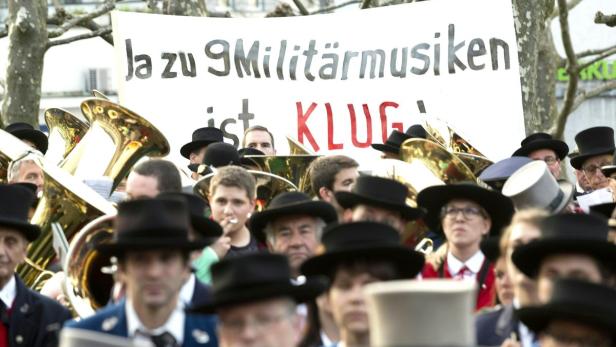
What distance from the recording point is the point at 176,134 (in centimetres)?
1784

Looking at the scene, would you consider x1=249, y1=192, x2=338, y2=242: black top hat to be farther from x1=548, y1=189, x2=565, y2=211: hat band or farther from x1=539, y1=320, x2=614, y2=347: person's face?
x1=539, y1=320, x2=614, y2=347: person's face

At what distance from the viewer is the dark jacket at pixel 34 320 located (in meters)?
10.0

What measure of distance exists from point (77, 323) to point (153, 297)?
44 cm

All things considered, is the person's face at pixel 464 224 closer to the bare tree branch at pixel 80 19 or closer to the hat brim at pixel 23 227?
the hat brim at pixel 23 227

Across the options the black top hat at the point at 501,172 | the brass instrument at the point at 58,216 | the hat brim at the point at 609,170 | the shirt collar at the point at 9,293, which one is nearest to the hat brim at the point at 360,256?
the shirt collar at the point at 9,293

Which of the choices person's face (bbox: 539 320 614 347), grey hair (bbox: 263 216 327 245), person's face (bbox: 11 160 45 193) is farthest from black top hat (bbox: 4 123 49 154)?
person's face (bbox: 539 320 614 347)

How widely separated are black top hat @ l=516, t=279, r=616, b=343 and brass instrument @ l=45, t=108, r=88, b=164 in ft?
31.9

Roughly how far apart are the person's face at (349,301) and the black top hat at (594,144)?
817 cm

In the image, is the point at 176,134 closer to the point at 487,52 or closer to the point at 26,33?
the point at 487,52

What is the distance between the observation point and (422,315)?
6.19 metres

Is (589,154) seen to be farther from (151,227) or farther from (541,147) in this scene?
(151,227)

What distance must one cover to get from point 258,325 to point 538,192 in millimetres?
4197

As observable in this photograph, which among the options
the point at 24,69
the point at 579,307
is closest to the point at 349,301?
the point at 579,307

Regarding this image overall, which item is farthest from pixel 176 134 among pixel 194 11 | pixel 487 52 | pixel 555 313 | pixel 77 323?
pixel 555 313
